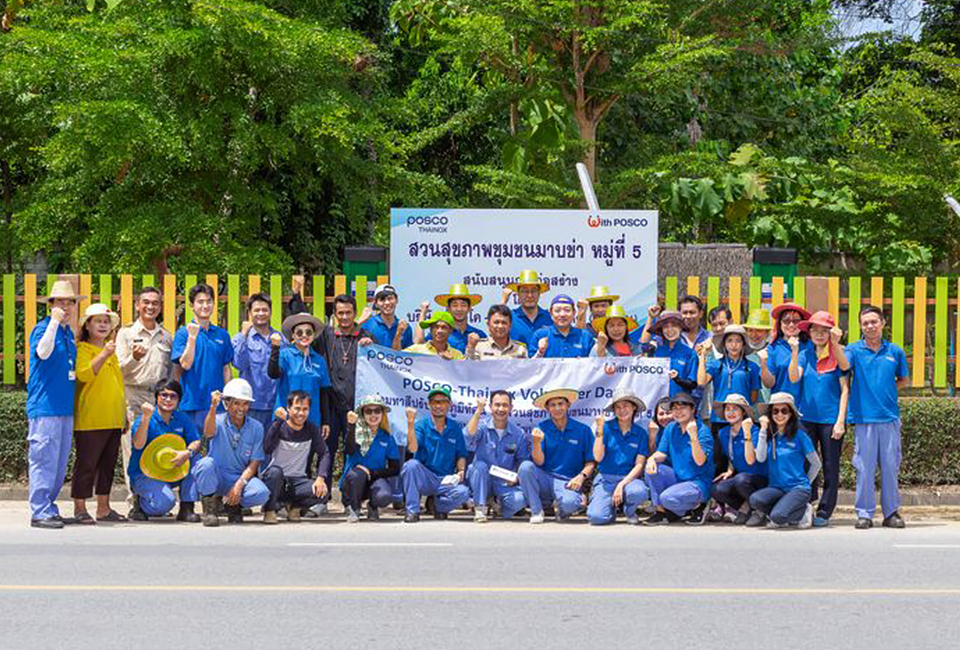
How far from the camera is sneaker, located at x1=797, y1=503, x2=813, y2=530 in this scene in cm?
1163

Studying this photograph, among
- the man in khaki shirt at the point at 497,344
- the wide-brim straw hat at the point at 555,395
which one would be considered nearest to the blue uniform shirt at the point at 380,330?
the man in khaki shirt at the point at 497,344

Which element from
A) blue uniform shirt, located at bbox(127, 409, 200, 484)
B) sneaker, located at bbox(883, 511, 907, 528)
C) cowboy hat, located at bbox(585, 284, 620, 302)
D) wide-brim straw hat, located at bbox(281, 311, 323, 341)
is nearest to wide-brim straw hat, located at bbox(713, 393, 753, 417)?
sneaker, located at bbox(883, 511, 907, 528)

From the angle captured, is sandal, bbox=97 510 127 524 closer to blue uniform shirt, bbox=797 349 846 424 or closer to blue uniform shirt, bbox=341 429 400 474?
blue uniform shirt, bbox=341 429 400 474

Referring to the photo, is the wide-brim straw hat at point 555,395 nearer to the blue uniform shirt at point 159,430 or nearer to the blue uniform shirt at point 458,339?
the blue uniform shirt at point 458,339

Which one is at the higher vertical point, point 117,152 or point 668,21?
point 668,21

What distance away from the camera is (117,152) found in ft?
51.1

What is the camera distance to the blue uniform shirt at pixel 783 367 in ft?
39.5

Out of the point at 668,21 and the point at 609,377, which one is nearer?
the point at 609,377

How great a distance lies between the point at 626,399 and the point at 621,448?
0.40 metres

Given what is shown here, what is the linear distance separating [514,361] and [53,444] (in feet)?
12.6

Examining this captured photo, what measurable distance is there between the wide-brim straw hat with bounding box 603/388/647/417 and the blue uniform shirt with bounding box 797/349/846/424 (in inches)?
51.7

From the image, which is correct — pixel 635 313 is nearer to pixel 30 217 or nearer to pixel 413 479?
pixel 413 479

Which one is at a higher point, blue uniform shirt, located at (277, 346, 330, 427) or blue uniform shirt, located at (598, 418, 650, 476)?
blue uniform shirt, located at (277, 346, 330, 427)

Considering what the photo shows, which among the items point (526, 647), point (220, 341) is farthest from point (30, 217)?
point (526, 647)
